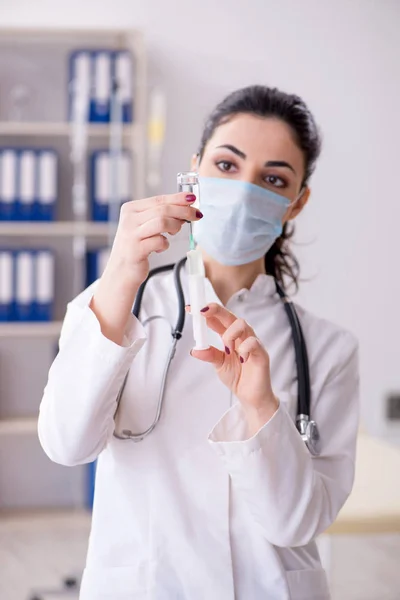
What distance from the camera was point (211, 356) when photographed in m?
1.03

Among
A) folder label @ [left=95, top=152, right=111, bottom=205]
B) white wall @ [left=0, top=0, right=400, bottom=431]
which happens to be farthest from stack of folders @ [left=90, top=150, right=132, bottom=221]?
white wall @ [left=0, top=0, right=400, bottom=431]

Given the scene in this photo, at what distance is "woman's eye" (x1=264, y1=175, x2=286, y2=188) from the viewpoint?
128 cm

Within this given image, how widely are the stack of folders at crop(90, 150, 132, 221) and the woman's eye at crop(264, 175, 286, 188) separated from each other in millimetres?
2018

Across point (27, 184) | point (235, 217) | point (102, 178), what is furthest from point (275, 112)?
point (27, 184)

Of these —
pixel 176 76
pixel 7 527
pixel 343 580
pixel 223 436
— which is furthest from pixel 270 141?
pixel 7 527

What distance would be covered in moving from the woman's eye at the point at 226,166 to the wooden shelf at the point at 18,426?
7.47 ft

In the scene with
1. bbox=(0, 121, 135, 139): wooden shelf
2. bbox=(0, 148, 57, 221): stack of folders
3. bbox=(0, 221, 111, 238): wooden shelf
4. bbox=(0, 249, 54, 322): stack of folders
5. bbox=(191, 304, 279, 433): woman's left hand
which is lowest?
bbox=(0, 249, 54, 322): stack of folders

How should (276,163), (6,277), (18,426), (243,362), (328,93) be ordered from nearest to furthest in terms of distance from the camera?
(243,362) → (276,163) → (6,277) → (18,426) → (328,93)

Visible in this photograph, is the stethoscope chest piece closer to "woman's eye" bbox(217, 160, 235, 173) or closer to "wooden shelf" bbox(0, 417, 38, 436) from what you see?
"woman's eye" bbox(217, 160, 235, 173)

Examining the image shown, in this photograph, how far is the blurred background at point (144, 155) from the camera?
10.7ft

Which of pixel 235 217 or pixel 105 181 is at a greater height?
pixel 235 217

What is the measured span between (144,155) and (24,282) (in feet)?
2.71

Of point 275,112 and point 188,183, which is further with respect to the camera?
point 275,112

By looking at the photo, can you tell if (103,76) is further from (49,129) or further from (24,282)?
(24,282)
